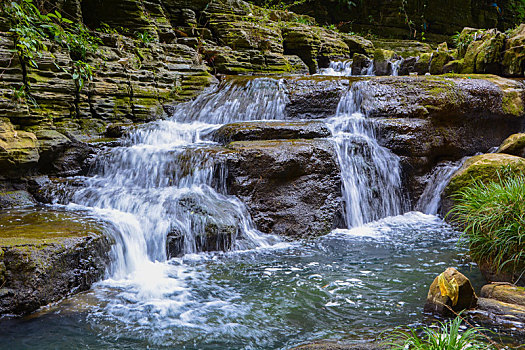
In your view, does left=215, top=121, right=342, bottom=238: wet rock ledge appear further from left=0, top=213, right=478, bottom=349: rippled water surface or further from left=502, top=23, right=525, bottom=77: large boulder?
left=502, top=23, right=525, bottom=77: large boulder

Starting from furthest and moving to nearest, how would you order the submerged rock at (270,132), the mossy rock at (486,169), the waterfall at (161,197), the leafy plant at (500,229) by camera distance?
the submerged rock at (270,132) < the mossy rock at (486,169) < the waterfall at (161,197) < the leafy plant at (500,229)

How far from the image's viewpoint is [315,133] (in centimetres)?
758

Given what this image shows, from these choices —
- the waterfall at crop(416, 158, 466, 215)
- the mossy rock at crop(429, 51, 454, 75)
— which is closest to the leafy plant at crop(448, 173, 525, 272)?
the waterfall at crop(416, 158, 466, 215)

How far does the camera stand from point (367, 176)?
7.40m

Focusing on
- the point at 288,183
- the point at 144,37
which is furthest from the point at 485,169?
the point at 144,37

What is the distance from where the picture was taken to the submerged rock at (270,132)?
742 cm

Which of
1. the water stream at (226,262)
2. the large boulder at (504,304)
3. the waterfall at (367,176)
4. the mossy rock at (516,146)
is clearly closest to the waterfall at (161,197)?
the water stream at (226,262)

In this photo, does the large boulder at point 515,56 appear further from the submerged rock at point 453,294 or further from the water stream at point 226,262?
the submerged rock at point 453,294

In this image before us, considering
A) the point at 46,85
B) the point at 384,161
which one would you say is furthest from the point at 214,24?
the point at 384,161

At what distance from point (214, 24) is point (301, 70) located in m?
3.26

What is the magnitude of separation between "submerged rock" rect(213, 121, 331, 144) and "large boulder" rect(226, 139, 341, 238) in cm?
56

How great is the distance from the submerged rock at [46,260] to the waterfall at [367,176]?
14.0 feet

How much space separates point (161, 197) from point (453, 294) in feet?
13.9

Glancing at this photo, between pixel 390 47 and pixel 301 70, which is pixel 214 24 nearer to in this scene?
pixel 301 70
